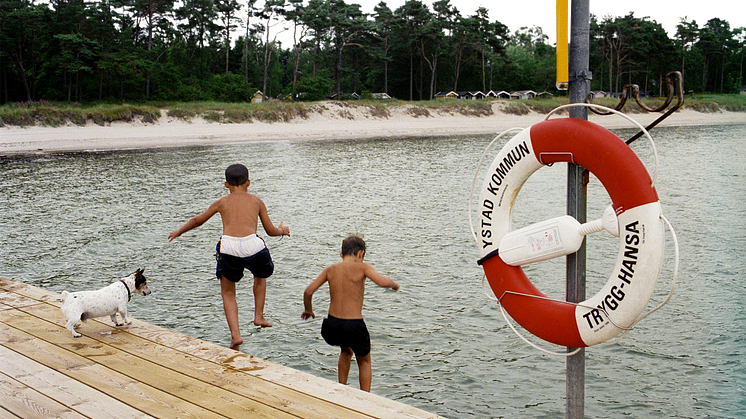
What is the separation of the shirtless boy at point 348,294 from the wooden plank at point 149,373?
2.42 feet

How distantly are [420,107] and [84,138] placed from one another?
22476 mm

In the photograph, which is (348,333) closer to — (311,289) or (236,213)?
(311,289)

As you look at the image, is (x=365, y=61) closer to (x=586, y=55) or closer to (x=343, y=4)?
(x=343, y=4)

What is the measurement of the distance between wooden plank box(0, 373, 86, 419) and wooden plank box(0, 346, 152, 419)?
0.03 m

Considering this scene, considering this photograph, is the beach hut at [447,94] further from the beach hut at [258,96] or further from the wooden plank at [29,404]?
the wooden plank at [29,404]

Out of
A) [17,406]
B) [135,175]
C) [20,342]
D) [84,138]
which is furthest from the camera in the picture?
[84,138]

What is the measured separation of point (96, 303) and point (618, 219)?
3.47 meters

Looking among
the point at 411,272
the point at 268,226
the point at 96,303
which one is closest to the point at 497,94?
the point at 411,272

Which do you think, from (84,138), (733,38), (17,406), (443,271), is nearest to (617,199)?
(17,406)

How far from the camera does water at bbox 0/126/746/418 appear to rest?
5387mm

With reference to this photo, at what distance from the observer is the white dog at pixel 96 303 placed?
4.39 metres

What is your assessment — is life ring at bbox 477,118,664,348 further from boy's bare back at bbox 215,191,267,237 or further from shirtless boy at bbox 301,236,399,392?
boy's bare back at bbox 215,191,267,237

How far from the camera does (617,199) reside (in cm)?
301

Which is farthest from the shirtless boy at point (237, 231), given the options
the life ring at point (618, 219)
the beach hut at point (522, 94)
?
the beach hut at point (522, 94)
